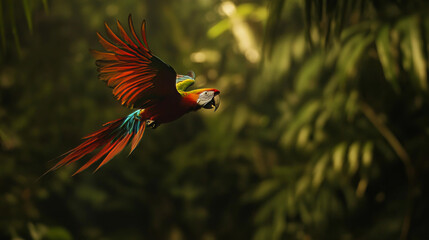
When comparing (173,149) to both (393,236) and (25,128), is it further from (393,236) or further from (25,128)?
(393,236)

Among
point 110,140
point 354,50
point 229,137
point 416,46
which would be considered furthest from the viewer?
point 229,137

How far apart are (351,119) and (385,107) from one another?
0.45 ft

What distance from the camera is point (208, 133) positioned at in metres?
2.11

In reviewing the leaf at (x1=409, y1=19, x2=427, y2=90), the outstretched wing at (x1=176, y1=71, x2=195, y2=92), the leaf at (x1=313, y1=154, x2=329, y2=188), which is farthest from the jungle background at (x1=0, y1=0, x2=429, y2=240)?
the outstretched wing at (x1=176, y1=71, x2=195, y2=92)

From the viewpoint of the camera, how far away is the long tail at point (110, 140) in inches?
9.3

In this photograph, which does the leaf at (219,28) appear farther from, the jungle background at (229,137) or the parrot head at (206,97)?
the parrot head at (206,97)

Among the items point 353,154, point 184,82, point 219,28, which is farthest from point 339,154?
point 184,82

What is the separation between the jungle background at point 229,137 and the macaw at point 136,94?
3.24 ft

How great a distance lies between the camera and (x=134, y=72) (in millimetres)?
267

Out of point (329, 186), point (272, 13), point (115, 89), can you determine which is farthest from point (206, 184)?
point (115, 89)

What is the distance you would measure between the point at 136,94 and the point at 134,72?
15 mm

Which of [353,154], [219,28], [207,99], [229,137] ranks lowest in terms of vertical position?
[353,154]

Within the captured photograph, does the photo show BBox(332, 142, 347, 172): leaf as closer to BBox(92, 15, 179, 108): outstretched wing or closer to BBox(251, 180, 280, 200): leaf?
BBox(251, 180, 280, 200): leaf

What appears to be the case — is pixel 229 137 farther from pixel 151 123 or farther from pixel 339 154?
pixel 151 123
